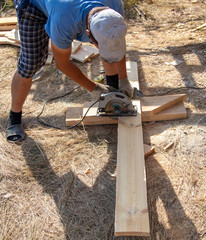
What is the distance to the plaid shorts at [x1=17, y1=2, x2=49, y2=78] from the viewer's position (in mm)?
2477

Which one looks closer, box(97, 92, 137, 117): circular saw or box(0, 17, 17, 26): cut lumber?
box(97, 92, 137, 117): circular saw

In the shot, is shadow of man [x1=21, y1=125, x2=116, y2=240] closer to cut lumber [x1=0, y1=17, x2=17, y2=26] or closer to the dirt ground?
the dirt ground

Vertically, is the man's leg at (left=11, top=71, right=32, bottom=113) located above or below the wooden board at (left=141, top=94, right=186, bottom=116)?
above

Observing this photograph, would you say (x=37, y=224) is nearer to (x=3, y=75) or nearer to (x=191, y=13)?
(x=3, y=75)

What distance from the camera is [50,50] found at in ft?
15.8

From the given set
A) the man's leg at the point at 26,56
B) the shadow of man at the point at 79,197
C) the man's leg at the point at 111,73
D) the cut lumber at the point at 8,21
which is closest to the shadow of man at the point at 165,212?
the shadow of man at the point at 79,197

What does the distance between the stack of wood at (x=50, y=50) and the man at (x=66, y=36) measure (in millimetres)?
1637

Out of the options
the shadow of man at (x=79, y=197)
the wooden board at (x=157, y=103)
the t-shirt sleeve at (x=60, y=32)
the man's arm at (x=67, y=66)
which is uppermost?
the t-shirt sleeve at (x=60, y=32)

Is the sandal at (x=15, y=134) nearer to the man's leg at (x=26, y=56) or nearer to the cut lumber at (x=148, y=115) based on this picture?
the man's leg at (x=26, y=56)

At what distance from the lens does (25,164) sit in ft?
9.05

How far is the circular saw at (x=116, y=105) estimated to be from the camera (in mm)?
2665

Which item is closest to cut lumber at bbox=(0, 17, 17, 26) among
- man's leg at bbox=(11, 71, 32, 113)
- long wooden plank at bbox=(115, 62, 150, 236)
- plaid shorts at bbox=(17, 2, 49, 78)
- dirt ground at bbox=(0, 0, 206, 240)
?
dirt ground at bbox=(0, 0, 206, 240)

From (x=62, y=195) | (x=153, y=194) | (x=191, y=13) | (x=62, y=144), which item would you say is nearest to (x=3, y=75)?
(x=62, y=144)

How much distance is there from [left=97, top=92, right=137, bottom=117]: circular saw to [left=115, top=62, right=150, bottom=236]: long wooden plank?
0.08 metres
